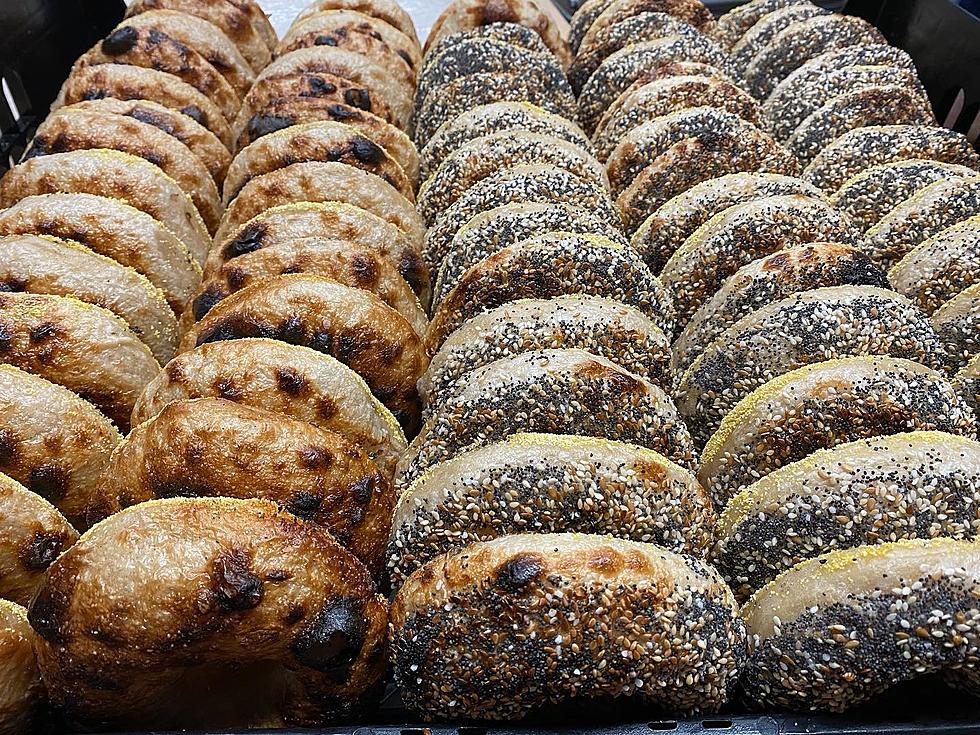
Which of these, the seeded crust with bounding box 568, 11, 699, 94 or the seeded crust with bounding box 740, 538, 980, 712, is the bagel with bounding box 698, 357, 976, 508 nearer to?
the seeded crust with bounding box 740, 538, 980, 712

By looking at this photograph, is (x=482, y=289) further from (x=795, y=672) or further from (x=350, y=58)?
(x=350, y=58)

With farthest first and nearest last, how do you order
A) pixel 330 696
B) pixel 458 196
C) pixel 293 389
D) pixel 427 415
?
pixel 458 196
pixel 427 415
pixel 293 389
pixel 330 696

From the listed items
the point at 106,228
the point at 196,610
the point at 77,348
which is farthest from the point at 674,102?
the point at 196,610

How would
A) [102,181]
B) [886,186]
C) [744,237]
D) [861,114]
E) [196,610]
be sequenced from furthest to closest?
[861,114]
[886,186]
[102,181]
[744,237]
[196,610]

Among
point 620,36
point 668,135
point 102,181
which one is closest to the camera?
point 102,181

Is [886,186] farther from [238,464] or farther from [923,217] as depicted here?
[238,464]

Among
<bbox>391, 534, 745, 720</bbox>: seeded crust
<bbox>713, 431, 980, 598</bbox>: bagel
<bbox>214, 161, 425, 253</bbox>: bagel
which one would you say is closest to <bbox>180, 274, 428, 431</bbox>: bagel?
<bbox>214, 161, 425, 253</bbox>: bagel

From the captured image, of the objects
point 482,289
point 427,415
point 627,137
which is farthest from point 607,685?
point 627,137
